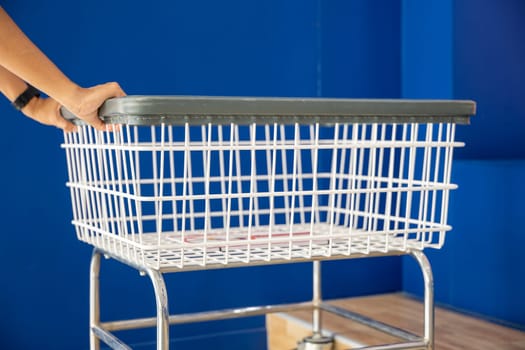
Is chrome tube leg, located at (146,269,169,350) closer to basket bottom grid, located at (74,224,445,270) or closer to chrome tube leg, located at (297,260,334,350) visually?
basket bottom grid, located at (74,224,445,270)

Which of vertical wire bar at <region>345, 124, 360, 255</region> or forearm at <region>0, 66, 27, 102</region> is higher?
Result: forearm at <region>0, 66, 27, 102</region>

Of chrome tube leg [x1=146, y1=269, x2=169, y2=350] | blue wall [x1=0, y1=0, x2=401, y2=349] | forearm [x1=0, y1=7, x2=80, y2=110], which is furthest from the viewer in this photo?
blue wall [x1=0, y1=0, x2=401, y2=349]

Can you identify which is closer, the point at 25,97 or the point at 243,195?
the point at 243,195

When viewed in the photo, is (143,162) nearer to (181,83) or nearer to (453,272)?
(181,83)

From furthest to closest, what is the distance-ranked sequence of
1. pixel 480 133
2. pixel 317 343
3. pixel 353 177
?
pixel 480 133
pixel 317 343
pixel 353 177

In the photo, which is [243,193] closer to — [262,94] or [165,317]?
[165,317]

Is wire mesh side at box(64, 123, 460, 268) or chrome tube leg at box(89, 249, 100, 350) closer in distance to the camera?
wire mesh side at box(64, 123, 460, 268)

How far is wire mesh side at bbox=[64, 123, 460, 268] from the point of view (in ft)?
4.57

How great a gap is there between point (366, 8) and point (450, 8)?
312mm

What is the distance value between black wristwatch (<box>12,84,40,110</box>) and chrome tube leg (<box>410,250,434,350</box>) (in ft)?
2.62

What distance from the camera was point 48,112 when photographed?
5.17 feet

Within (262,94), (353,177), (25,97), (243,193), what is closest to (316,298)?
(353,177)

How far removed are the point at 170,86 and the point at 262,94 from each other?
0.98ft

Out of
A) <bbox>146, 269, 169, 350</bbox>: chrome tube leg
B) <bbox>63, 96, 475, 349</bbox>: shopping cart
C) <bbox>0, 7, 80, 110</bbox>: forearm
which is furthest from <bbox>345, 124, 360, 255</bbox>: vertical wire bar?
<bbox>0, 7, 80, 110</bbox>: forearm
